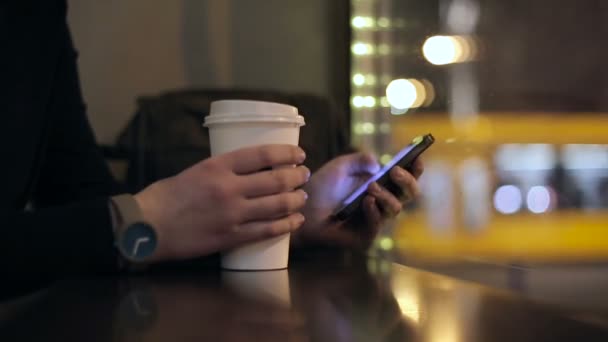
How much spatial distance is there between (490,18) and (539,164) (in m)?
0.36

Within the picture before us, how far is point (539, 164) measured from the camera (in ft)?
4.89

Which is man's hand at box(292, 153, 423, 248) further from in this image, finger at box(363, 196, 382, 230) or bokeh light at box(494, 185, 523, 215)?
bokeh light at box(494, 185, 523, 215)

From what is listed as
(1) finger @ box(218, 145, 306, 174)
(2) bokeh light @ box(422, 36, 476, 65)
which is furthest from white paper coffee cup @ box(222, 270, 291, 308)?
(2) bokeh light @ box(422, 36, 476, 65)

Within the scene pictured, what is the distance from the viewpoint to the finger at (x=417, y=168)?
2.38 feet


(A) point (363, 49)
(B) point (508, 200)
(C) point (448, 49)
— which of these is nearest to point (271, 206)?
(C) point (448, 49)

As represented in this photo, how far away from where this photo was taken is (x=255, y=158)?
608 mm

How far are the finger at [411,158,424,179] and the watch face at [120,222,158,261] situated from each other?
30cm

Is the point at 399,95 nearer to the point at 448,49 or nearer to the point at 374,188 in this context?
the point at 448,49

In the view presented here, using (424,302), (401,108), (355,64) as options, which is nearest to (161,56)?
(355,64)

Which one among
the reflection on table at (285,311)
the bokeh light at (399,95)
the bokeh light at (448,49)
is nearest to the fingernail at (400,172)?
the reflection on table at (285,311)

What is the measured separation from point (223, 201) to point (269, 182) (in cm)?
5

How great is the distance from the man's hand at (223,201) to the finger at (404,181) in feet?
0.39

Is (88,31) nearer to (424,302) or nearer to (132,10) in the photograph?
(132,10)

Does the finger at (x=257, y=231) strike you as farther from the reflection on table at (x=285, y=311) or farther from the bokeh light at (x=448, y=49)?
the bokeh light at (x=448, y=49)
